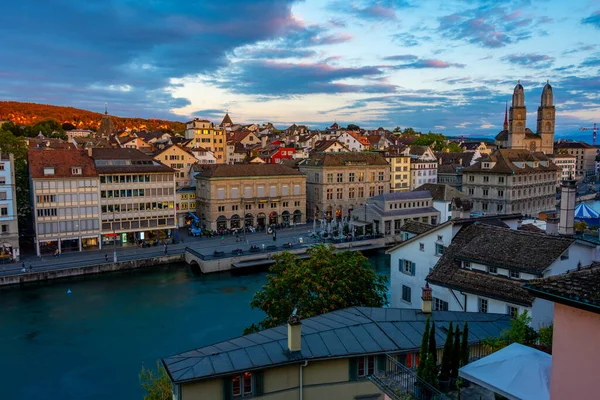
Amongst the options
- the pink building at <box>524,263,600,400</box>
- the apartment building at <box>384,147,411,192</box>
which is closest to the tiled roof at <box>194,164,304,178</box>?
the apartment building at <box>384,147,411,192</box>

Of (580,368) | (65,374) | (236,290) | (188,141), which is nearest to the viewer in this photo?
(580,368)

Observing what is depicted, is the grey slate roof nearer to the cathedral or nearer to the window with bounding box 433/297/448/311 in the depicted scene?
the window with bounding box 433/297/448/311

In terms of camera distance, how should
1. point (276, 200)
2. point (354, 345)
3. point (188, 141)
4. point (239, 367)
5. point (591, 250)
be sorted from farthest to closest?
point (188, 141) → point (276, 200) → point (591, 250) → point (354, 345) → point (239, 367)

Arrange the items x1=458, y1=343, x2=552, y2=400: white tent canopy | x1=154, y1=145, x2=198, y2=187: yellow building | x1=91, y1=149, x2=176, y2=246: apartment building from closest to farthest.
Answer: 1. x1=458, y1=343, x2=552, y2=400: white tent canopy
2. x1=91, y1=149, x2=176, y2=246: apartment building
3. x1=154, y1=145, x2=198, y2=187: yellow building

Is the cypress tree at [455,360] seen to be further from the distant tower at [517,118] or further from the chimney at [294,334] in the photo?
the distant tower at [517,118]

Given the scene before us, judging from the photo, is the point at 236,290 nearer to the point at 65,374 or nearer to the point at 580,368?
the point at 65,374

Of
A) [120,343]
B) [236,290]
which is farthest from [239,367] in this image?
[236,290]

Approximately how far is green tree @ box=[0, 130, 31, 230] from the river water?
1716 cm

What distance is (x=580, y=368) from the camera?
20.3 feet

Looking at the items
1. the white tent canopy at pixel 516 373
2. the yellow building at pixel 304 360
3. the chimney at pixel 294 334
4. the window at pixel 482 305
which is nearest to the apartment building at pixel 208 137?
the window at pixel 482 305

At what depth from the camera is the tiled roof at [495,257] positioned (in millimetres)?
21359

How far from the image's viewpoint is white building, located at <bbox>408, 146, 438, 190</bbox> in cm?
8669

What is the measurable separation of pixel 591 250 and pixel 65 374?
87.3 ft

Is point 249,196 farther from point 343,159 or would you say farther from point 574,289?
point 574,289
